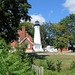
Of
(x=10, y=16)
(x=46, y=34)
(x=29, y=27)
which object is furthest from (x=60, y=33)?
(x=10, y=16)

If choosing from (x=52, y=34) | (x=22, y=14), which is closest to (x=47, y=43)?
(x=52, y=34)

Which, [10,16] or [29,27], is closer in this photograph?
[10,16]

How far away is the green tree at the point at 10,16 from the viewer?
2189cm

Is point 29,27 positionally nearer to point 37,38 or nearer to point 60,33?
point 37,38

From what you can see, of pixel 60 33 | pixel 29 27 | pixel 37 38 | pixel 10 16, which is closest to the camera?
pixel 10 16

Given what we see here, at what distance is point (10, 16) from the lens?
24281 mm

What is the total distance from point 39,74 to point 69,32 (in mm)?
59680

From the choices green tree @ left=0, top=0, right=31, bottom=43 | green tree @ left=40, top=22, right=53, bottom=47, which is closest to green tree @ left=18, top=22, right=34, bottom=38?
green tree @ left=40, top=22, right=53, bottom=47

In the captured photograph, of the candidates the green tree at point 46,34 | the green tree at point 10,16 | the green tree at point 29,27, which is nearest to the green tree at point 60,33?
the green tree at point 46,34

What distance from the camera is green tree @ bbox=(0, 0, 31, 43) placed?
71.8 ft

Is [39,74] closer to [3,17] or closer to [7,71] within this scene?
[7,71]

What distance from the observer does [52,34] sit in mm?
70500

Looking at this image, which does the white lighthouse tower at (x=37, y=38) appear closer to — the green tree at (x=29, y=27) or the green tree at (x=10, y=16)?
the green tree at (x=29, y=27)

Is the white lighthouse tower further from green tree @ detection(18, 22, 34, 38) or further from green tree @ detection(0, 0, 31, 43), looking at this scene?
green tree @ detection(0, 0, 31, 43)
